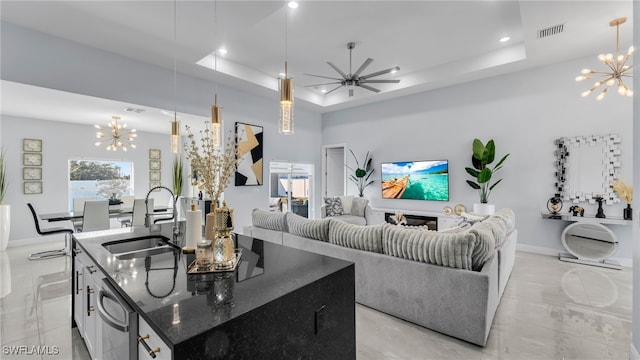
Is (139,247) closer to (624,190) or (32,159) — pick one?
(624,190)

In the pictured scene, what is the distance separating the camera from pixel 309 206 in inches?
306

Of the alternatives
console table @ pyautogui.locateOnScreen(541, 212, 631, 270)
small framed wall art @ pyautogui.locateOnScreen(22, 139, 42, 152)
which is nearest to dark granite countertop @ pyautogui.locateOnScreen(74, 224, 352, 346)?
console table @ pyautogui.locateOnScreen(541, 212, 631, 270)

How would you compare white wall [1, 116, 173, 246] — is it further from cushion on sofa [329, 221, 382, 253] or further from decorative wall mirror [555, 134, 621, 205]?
decorative wall mirror [555, 134, 621, 205]

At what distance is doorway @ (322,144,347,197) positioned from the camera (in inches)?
311

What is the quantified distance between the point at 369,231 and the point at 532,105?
14.1 ft

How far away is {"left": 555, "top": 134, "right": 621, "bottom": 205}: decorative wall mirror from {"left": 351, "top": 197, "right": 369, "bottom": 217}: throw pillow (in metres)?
3.52

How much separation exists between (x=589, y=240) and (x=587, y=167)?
45.9 inches

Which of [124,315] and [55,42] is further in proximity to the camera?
[55,42]

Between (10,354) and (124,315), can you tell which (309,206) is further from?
(124,315)

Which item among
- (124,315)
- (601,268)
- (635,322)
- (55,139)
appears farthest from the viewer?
(55,139)

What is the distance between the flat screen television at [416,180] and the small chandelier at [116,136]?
5.82 meters

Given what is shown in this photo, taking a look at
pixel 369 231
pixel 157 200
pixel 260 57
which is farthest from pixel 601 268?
pixel 157 200

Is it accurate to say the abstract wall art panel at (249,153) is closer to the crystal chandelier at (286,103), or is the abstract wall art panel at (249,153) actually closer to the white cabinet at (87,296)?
the white cabinet at (87,296)

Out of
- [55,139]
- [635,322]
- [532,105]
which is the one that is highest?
[532,105]
